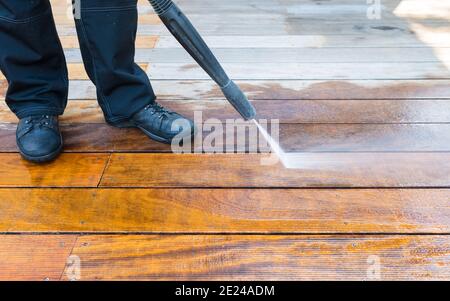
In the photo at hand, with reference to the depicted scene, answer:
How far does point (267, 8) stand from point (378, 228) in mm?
1465

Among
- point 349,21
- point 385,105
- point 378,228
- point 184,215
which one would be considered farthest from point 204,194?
point 349,21

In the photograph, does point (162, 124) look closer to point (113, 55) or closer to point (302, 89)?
point (113, 55)

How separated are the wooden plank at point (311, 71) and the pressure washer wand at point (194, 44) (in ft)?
1.28

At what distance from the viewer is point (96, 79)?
3.61ft

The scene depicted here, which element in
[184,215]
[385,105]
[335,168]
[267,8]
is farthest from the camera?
[267,8]

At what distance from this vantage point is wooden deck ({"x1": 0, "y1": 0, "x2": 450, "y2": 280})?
2.54 feet

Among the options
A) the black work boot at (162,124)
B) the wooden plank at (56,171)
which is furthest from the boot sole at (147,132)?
the wooden plank at (56,171)

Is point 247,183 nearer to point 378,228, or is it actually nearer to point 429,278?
point 378,228

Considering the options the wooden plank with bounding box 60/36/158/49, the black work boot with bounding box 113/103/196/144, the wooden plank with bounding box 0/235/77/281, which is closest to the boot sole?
the black work boot with bounding box 113/103/196/144

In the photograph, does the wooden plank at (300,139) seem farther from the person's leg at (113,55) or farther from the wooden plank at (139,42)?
the wooden plank at (139,42)

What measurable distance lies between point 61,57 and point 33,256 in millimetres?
554

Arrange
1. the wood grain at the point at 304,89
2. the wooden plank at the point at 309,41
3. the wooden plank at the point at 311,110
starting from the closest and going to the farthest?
the wooden plank at the point at 311,110, the wood grain at the point at 304,89, the wooden plank at the point at 309,41

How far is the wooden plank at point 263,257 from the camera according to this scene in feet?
2.45

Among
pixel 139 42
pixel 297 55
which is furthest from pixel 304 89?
pixel 139 42
